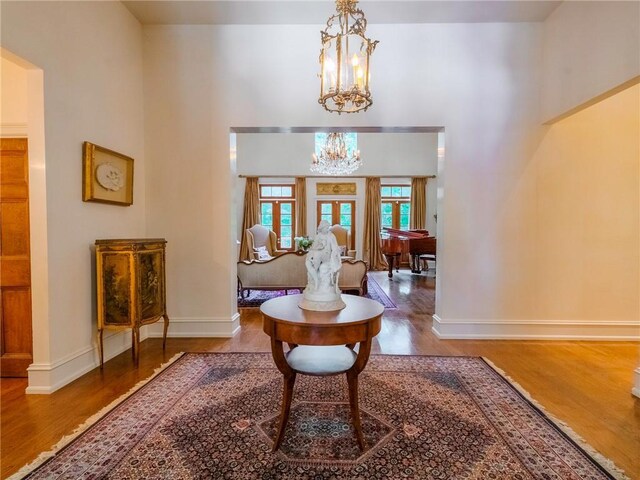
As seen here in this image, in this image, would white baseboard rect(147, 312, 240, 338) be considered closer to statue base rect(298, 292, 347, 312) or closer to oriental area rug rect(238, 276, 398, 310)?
oriental area rug rect(238, 276, 398, 310)

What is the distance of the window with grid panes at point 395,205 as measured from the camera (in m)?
9.90

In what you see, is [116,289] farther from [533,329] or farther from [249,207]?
[249,207]

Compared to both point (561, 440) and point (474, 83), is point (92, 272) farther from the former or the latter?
point (474, 83)

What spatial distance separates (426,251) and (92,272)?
21.0 ft

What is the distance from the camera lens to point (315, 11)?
11.1 feet

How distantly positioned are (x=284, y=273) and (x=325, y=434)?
3.50m

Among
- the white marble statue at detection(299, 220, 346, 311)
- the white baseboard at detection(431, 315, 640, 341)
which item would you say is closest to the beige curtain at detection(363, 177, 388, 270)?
the white baseboard at detection(431, 315, 640, 341)

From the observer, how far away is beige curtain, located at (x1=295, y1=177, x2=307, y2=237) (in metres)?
9.64

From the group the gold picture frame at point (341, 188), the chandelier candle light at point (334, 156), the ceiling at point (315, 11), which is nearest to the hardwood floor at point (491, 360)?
the ceiling at point (315, 11)

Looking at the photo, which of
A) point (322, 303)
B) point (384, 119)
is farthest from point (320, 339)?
point (384, 119)

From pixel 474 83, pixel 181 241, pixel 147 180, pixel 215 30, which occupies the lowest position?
pixel 181 241

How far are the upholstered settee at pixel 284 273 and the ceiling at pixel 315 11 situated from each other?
321cm

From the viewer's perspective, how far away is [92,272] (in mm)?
2896

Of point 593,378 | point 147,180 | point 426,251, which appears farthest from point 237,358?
point 426,251
